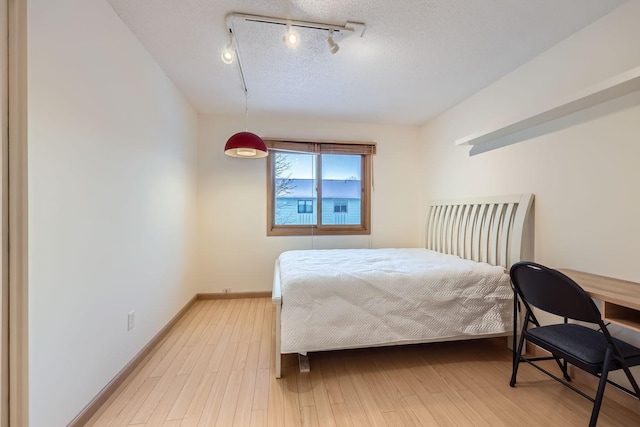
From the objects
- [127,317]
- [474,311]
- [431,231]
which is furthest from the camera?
[431,231]

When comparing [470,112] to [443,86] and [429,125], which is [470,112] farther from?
[429,125]

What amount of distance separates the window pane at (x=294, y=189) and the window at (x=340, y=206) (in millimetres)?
312

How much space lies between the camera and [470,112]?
2975 mm

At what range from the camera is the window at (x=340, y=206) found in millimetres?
3949

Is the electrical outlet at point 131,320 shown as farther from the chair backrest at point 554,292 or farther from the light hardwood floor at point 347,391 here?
the chair backrest at point 554,292

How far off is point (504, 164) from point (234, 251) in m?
3.30

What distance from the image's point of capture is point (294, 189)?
385 cm

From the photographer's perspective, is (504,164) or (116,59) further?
(504,164)

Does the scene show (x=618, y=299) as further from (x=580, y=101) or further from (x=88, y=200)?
(x=88, y=200)

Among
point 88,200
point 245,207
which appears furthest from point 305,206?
point 88,200

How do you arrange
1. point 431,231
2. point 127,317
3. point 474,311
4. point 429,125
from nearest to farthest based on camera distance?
1. point 127,317
2. point 474,311
3. point 431,231
4. point 429,125

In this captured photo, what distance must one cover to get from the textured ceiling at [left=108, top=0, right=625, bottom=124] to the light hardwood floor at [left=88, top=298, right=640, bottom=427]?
2.49 m

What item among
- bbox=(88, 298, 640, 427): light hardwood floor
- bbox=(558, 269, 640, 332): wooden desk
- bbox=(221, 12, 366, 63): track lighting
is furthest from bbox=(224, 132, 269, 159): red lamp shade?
bbox=(558, 269, 640, 332): wooden desk

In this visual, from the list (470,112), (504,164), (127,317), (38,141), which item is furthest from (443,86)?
(127,317)
